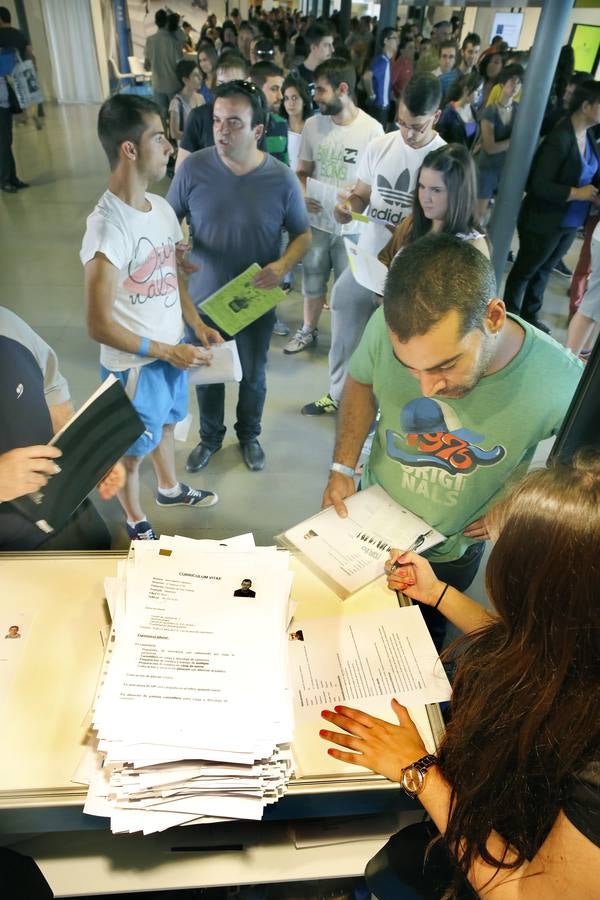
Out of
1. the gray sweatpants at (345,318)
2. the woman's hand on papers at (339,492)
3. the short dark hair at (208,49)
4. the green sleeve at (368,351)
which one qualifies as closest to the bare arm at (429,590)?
the woman's hand on papers at (339,492)

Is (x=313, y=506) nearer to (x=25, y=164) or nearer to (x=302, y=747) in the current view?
(x=302, y=747)

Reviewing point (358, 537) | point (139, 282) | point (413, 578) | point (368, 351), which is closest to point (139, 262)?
point (139, 282)

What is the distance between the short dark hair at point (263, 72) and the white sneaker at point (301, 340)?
0.59 meters

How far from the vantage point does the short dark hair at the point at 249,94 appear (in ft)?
3.85

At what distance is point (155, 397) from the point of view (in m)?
1.44

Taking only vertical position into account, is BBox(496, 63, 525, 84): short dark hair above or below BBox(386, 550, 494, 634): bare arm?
above

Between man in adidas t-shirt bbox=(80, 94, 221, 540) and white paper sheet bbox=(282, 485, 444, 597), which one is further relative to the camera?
white paper sheet bbox=(282, 485, 444, 597)

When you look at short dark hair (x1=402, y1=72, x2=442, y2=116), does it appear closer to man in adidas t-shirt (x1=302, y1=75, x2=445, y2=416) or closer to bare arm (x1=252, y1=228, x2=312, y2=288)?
man in adidas t-shirt (x1=302, y1=75, x2=445, y2=416)

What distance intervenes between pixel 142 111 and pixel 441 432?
0.92 meters

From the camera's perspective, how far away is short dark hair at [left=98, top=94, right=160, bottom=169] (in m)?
1.05

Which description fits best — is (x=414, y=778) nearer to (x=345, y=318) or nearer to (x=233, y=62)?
(x=345, y=318)

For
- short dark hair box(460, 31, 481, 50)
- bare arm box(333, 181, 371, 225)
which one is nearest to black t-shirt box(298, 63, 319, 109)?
bare arm box(333, 181, 371, 225)

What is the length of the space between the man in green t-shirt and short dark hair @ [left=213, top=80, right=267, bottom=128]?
440 mm

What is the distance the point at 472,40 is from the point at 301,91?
15.6 inches
